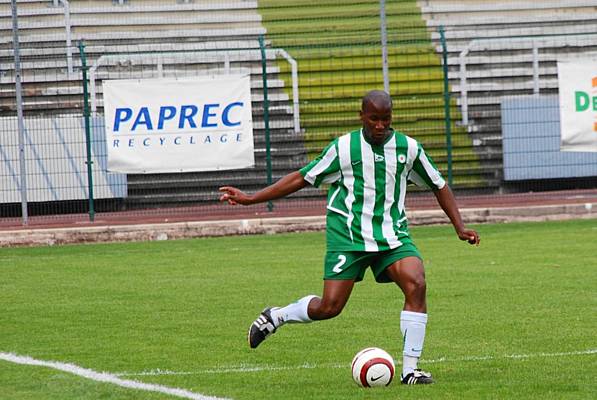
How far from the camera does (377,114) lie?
284 inches

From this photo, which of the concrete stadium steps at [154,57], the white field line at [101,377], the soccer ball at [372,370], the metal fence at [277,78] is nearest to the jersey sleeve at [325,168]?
the soccer ball at [372,370]

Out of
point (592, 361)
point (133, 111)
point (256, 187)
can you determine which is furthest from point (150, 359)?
point (256, 187)

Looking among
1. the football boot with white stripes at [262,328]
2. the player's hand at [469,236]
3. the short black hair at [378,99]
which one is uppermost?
the short black hair at [378,99]

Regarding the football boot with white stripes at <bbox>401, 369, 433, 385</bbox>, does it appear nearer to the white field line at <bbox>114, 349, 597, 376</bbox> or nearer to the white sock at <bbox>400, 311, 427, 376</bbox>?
the white sock at <bbox>400, 311, 427, 376</bbox>

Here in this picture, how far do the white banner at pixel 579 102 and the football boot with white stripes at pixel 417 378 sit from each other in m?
13.4

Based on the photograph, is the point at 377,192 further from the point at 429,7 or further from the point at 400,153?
the point at 429,7

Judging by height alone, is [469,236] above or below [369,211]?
below

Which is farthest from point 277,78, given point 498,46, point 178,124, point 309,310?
point 309,310

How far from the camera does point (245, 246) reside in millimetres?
17328

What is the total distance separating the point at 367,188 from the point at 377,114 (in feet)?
1.62

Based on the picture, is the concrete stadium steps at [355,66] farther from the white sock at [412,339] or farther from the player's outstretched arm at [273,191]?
the white sock at [412,339]

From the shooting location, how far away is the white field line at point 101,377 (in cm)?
Answer: 688

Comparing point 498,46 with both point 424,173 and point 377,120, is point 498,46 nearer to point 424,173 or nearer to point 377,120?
point 424,173

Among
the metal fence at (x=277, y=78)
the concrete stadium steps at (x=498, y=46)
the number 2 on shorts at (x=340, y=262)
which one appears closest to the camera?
the number 2 on shorts at (x=340, y=262)
